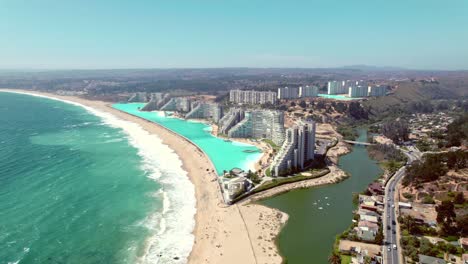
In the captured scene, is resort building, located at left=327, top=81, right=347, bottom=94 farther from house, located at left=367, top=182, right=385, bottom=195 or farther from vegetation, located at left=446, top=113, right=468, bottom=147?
house, located at left=367, top=182, right=385, bottom=195

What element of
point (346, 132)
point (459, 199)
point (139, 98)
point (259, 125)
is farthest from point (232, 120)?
point (139, 98)

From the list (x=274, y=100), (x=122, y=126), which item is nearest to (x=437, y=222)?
(x=122, y=126)

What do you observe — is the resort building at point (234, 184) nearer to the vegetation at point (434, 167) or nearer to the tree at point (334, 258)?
the tree at point (334, 258)

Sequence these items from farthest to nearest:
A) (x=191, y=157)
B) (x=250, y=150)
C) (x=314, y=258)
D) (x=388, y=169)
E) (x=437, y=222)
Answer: (x=250, y=150) < (x=191, y=157) < (x=388, y=169) < (x=437, y=222) < (x=314, y=258)

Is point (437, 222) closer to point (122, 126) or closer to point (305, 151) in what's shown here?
point (305, 151)

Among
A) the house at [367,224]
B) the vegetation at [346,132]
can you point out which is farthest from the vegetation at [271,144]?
the house at [367,224]

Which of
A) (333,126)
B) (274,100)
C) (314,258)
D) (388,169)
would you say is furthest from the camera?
(274,100)
